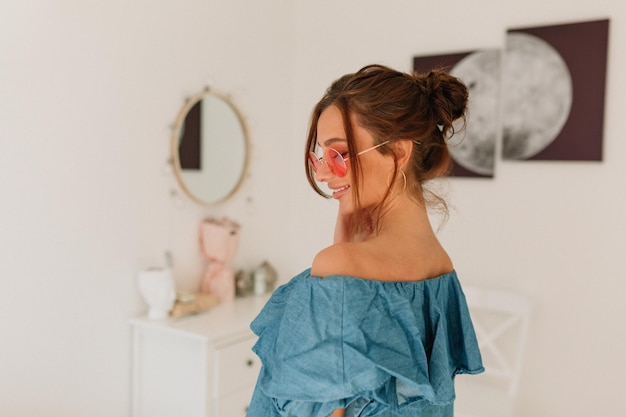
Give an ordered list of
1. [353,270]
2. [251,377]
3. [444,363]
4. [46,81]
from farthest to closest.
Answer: [251,377]
[46,81]
[444,363]
[353,270]

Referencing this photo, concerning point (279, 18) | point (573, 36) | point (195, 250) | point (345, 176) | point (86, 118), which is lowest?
point (195, 250)

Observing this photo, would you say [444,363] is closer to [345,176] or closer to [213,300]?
[345,176]

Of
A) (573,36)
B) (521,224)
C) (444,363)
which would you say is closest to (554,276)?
(521,224)

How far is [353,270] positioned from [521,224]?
187 cm

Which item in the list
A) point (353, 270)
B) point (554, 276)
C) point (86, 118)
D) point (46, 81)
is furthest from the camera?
point (554, 276)

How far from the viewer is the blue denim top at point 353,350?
2.99ft

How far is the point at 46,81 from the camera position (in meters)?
2.00

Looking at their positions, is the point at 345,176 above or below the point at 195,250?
above

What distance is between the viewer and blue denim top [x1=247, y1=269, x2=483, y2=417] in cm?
91

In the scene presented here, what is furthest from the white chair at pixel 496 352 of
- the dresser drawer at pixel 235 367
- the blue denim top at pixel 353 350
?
the blue denim top at pixel 353 350

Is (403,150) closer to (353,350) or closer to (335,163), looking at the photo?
(335,163)

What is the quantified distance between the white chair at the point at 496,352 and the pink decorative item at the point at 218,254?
1.00 m

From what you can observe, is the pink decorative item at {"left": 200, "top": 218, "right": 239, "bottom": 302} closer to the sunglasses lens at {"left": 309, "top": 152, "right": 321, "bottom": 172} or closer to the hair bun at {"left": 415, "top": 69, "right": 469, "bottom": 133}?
the sunglasses lens at {"left": 309, "top": 152, "right": 321, "bottom": 172}

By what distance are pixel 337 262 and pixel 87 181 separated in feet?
4.87
